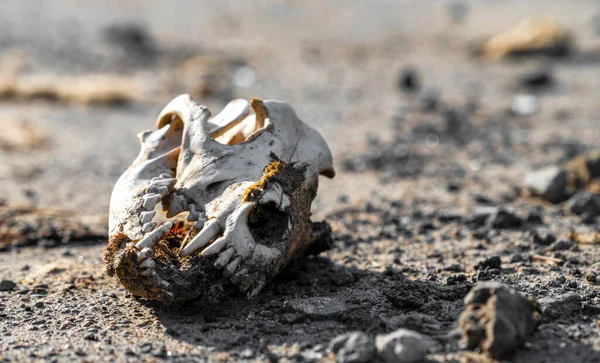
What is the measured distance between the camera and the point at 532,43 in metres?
14.4

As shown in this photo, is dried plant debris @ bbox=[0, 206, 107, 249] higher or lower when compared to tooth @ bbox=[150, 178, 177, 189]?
lower

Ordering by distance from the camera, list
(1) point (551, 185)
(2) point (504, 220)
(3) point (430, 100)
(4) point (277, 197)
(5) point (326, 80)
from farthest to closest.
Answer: (5) point (326, 80)
(3) point (430, 100)
(1) point (551, 185)
(2) point (504, 220)
(4) point (277, 197)

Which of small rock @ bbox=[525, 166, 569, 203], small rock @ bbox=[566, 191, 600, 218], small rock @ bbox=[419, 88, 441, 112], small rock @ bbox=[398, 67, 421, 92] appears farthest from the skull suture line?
small rock @ bbox=[398, 67, 421, 92]

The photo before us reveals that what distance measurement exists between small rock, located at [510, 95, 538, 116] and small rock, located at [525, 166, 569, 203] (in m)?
3.77

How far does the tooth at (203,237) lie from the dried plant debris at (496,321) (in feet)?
4.25

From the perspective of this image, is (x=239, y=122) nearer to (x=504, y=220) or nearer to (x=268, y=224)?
(x=268, y=224)

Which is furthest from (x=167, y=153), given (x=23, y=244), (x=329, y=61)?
(x=329, y=61)

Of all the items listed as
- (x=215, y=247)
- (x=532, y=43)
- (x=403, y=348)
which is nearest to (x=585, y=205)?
(x=403, y=348)

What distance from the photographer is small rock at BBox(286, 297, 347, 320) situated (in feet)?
12.6

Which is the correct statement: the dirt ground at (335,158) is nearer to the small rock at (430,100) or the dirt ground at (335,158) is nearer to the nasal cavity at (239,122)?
the small rock at (430,100)

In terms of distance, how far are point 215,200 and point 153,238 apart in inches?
18.6

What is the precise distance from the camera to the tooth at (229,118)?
14.5 feet

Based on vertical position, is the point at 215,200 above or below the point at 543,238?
→ above

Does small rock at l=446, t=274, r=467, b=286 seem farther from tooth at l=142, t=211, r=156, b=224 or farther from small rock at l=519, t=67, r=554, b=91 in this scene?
small rock at l=519, t=67, r=554, b=91
